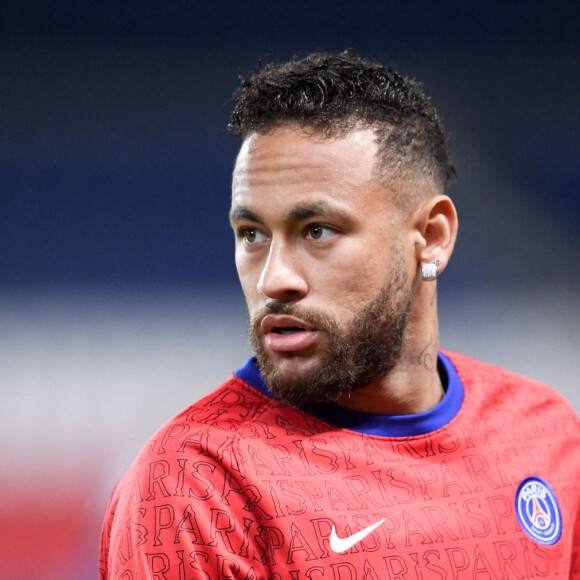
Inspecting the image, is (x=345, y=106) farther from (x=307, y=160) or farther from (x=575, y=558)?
(x=575, y=558)

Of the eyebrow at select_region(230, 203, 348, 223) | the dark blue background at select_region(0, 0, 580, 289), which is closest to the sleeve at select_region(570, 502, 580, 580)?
the eyebrow at select_region(230, 203, 348, 223)

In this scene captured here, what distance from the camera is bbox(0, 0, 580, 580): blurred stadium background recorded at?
3.18m

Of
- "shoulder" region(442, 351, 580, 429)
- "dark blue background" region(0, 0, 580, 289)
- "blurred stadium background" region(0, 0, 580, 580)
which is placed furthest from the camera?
"dark blue background" region(0, 0, 580, 289)

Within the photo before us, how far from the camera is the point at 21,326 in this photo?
3.16 metres

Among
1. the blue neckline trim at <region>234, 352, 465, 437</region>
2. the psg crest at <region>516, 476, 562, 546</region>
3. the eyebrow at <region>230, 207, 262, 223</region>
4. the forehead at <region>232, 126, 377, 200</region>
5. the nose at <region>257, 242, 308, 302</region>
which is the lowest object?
the psg crest at <region>516, 476, 562, 546</region>

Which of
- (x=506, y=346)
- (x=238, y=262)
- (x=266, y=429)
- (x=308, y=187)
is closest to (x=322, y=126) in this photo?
(x=308, y=187)

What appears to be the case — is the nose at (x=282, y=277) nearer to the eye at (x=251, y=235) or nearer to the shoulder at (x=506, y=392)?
the eye at (x=251, y=235)

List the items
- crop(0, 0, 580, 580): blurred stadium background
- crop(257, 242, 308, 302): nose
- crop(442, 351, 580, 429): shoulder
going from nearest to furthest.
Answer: crop(257, 242, 308, 302): nose, crop(442, 351, 580, 429): shoulder, crop(0, 0, 580, 580): blurred stadium background

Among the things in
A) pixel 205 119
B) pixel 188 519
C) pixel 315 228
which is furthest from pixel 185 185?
pixel 188 519

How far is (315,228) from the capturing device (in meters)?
Result: 1.26

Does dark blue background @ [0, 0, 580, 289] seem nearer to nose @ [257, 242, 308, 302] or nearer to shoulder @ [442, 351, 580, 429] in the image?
shoulder @ [442, 351, 580, 429]

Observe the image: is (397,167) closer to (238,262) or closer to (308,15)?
(238,262)

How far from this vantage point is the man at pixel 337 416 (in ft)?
3.69

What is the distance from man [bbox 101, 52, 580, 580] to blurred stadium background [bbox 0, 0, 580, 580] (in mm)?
1886
